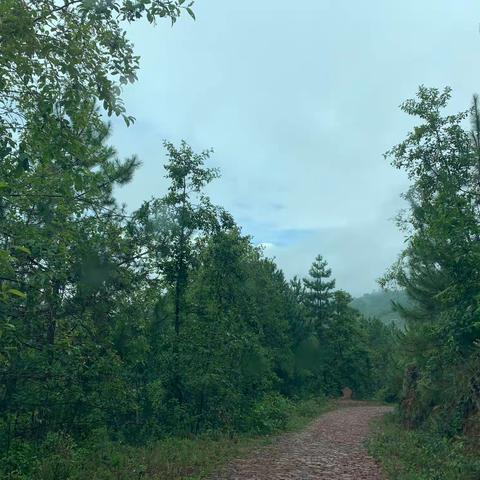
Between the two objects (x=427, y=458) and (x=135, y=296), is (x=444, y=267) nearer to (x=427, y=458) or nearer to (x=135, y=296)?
(x=427, y=458)

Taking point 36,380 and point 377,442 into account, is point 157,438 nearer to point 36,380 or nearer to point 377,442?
point 36,380

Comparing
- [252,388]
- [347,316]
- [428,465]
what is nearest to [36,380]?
[428,465]

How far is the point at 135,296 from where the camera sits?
579 inches

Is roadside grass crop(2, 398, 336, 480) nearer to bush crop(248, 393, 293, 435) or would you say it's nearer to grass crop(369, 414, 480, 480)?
grass crop(369, 414, 480, 480)

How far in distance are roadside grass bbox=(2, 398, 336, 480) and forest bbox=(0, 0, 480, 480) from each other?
0.22 feet

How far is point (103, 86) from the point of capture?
6.26 metres

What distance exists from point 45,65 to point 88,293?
8065 millimetres

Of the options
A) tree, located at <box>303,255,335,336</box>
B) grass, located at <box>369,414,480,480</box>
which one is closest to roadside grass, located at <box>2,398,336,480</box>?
grass, located at <box>369,414,480,480</box>

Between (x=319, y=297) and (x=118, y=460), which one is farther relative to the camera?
(x=319, y=297)

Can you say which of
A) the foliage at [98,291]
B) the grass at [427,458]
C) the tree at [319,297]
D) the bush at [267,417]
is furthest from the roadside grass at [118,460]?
the tree at [319,297]

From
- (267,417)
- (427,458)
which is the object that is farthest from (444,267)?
(267,417)

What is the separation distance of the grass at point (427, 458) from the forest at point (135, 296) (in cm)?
8

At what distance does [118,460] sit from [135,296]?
498 centimetres

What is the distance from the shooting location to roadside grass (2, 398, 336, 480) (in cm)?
952
